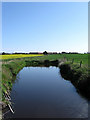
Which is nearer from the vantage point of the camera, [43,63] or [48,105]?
[48,105]

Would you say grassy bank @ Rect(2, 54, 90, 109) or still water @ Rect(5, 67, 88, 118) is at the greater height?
grassy bank @ Rect(2, 54, 90, 109)

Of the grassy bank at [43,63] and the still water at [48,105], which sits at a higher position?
the grassy bank at [43,63]

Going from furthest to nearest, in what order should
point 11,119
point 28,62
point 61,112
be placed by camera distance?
point 28,62 < point 61,112 < point 11,119

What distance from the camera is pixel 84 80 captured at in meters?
13.7

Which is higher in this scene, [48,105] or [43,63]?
[43,63]

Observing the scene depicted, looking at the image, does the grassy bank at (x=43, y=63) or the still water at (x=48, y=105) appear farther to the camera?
the grassy bank at (x=43, y=63)

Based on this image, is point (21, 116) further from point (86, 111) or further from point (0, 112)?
point (86, 111)

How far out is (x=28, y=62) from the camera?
48375 millimetres

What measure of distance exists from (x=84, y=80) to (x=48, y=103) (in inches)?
182

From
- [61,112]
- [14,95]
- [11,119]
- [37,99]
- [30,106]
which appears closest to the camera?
[11,119]

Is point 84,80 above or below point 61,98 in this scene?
above

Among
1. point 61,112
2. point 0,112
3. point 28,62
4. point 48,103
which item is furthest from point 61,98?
point 28,62

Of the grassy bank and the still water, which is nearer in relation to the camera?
the still water

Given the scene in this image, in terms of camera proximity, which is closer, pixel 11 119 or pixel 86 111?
pixel 11 119
